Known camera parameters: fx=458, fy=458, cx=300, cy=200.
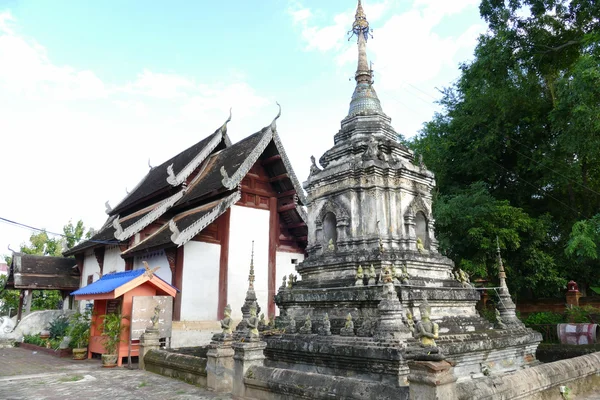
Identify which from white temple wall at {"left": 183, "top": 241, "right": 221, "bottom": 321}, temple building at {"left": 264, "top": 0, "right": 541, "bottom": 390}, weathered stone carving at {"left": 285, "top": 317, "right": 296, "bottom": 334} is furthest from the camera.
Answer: white temple wall at {"left": 183, "top": 241, "right": 221, "bottom": 321}

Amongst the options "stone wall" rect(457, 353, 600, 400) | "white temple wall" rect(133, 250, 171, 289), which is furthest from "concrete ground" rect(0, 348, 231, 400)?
"stone wall" rect(457, 353, 600, 400)

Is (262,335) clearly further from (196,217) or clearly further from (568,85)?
(568,85)

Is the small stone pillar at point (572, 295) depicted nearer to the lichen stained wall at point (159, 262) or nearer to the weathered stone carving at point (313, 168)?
the weathered stone carving at point (313, 168)

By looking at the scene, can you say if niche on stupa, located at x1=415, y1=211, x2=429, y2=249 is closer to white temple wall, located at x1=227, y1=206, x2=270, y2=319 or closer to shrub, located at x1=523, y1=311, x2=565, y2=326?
white temple wall, located at x1=227, y1=206, x2=270, y2=319

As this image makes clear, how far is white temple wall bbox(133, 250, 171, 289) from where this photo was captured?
14.5m

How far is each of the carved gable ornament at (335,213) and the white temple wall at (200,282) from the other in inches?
198

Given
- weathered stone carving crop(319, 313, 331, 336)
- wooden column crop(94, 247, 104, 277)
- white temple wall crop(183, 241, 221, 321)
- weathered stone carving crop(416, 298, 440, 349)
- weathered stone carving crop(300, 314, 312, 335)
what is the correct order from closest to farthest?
weathered stone carving crop(416, 298, 440, 349) < weathered stone carving crop(319, 313, 331, 336) < weathered stone carving crop(300, 314, 312, 335) < white temple wall crop(183, 241, 221, 321) < wooden column crop(94, 247, 104, 277)

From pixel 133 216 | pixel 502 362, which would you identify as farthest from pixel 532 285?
pixel 133 216

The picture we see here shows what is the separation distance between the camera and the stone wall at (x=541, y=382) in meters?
5.30

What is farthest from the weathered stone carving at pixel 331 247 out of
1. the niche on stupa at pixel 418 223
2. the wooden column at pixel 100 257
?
the wooden column at pixel 100 257

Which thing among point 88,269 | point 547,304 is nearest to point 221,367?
point 88,269

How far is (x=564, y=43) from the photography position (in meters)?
15.1

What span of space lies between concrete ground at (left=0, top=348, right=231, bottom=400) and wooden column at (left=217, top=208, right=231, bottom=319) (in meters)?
3.90

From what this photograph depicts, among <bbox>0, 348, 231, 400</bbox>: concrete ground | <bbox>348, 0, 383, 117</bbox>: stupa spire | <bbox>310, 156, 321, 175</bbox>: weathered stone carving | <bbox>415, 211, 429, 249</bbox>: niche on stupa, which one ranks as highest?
<bbox>348, 0, 383, 117</bbox>: stupa spire
